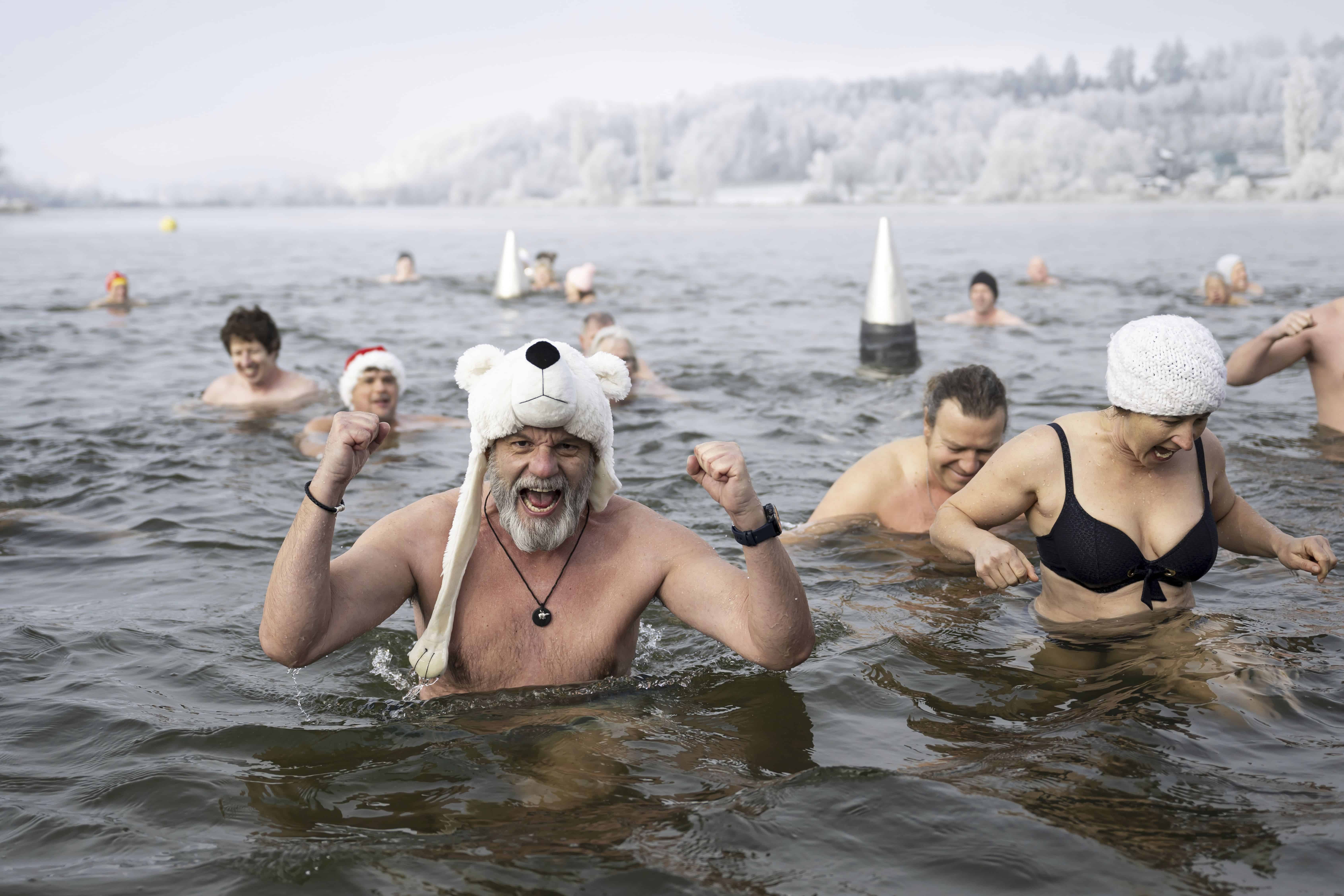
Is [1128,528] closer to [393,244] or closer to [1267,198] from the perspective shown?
[393,244]

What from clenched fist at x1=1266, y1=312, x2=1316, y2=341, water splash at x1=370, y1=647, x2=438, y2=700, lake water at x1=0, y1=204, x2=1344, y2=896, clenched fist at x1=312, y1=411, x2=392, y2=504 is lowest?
water splash at x1=370, y1=647, x2=438, y2=700

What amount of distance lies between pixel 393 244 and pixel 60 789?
48278mm

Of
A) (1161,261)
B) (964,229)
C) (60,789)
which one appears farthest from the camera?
(964,229)

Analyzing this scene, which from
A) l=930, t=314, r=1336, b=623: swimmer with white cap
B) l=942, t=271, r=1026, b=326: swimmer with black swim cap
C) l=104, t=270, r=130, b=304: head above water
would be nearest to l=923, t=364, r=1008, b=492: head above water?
l=930, t=314, r=1336, b=623: swimmer with white cap

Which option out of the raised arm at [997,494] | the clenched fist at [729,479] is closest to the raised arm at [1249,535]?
the raised arm at [997,494]

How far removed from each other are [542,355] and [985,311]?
13823mm

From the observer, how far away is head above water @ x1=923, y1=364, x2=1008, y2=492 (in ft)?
18.9

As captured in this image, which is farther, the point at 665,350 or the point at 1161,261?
the point at 1161,261

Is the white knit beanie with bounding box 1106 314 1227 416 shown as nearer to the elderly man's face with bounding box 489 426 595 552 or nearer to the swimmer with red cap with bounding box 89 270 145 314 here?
the elderly man's face with bounding box 489 426 595 552

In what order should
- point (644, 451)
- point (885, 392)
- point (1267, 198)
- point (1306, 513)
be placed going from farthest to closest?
point (1267, 198)
point (885, 392)
point (644, 451)
point (1306, 513)

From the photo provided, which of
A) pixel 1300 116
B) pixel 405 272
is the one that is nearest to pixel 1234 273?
pixel 405 272

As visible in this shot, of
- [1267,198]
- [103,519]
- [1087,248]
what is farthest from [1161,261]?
[1267,198]

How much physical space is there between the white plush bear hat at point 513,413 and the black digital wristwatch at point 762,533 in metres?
0.66

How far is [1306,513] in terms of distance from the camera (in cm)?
734
